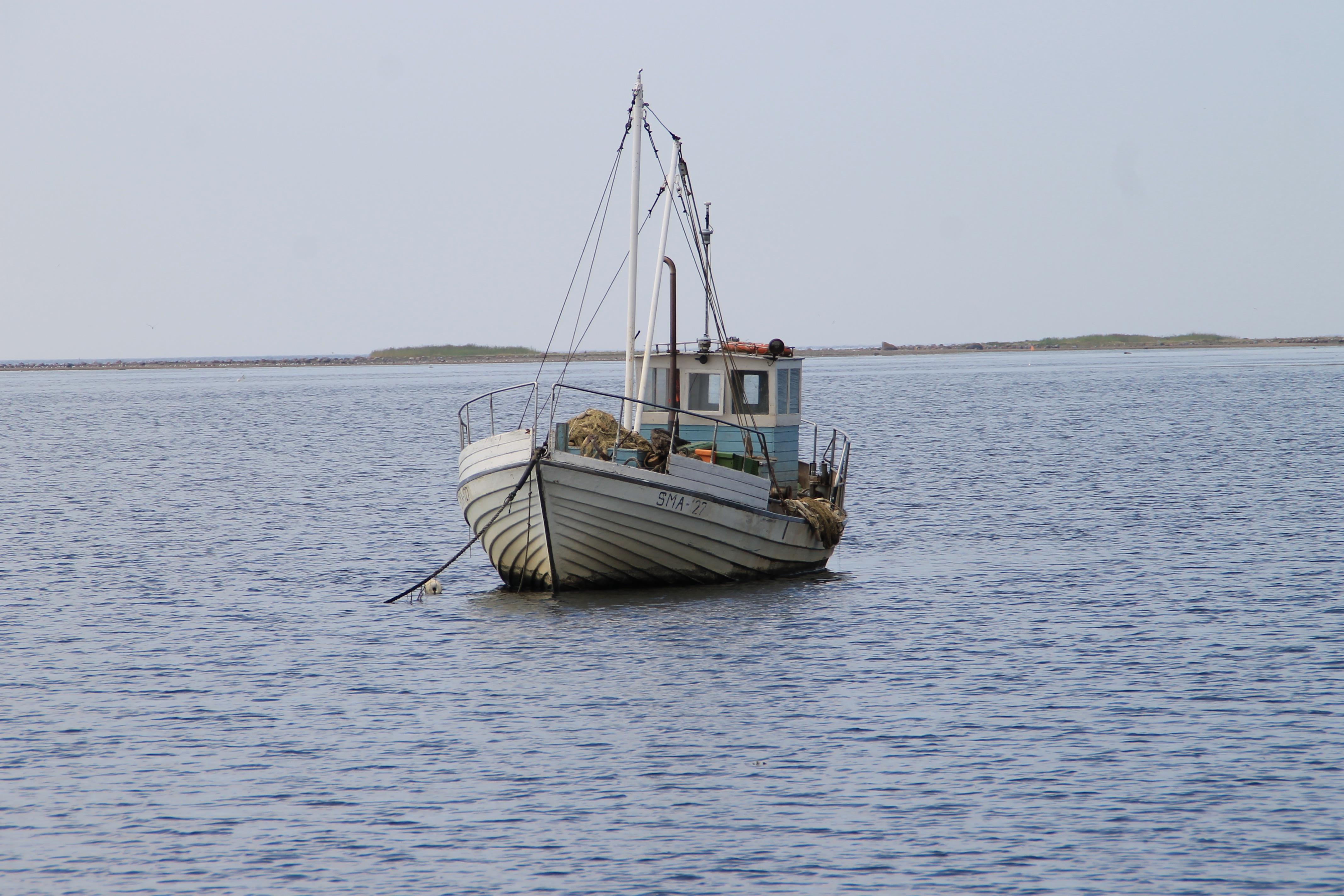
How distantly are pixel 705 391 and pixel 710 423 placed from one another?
1.22 m

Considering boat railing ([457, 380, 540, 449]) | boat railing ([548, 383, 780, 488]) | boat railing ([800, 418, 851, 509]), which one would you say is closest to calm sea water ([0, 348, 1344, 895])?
boat railing ([800, 418, 851, 509])

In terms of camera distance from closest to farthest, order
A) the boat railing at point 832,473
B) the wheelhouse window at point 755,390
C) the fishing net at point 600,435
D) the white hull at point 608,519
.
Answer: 1. the white hull at point 608,519
2. the fishing net at point 600,435
3. the wheelhouse window at point 755,390
4. the boat railing at point 832,473

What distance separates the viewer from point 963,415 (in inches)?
3302

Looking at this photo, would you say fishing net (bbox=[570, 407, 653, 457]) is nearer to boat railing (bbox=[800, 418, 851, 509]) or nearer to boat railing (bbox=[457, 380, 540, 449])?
boat railing (bbox=[457, 380, 540, 449])

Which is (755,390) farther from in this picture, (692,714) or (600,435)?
(692,714)

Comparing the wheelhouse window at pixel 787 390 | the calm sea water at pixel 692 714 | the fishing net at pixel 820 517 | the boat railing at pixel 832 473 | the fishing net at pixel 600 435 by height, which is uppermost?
the wheelhouse window at pixel 787 390

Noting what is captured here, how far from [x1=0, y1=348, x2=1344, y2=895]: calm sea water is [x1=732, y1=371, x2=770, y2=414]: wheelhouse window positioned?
3282 millimetres

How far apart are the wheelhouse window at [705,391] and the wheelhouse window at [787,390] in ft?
3.41

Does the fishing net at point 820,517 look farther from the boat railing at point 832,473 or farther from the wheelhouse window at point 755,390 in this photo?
the wheelhouse window at point 755,390

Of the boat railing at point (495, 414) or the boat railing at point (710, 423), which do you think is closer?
the boat railing at point (495, 414)

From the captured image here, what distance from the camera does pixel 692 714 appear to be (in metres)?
15.4

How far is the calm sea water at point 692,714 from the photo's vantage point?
11219 millimetres

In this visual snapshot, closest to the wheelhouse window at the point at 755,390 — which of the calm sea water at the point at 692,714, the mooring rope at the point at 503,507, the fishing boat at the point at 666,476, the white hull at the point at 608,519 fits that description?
the fishing boat at the point at 666,476

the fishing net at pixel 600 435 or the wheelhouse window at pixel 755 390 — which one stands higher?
the wheelhouse window at pixel 755 390
